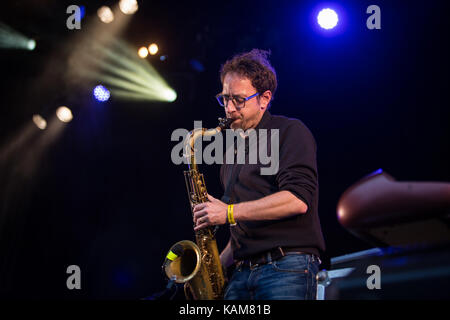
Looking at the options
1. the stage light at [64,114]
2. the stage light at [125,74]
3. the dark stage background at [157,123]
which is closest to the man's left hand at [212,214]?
the dark stage background at [157,123]

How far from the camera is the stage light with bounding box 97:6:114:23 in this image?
488cm

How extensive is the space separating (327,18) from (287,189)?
3.00 metres

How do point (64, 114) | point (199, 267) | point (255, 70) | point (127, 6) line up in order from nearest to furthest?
point (199, 267) → point (255, 70) → point (127, 6) → point (64, 114)

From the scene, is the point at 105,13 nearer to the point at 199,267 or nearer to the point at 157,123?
the point at 157,123

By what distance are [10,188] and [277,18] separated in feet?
13.8

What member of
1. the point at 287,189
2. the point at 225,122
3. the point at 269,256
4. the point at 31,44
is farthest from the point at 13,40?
the point at 269,256

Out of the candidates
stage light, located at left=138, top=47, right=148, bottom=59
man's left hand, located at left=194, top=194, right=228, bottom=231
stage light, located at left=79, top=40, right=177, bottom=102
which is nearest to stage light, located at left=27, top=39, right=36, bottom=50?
stage light, located at left=79, top=40, right=177, bottom=102

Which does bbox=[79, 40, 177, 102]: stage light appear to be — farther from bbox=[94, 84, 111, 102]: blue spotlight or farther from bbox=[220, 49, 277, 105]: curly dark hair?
bbox=[220, 49, 277, 105]: curly dark hair

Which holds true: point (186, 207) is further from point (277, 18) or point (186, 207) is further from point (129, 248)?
point (277, 18)

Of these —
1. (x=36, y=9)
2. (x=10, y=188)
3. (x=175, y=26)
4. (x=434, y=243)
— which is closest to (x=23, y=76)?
(x=36, y=9)

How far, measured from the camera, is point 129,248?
5379mm

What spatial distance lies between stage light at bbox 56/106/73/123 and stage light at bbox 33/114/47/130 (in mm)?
200

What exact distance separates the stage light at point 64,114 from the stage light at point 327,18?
137 inches

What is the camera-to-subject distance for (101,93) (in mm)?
5180
